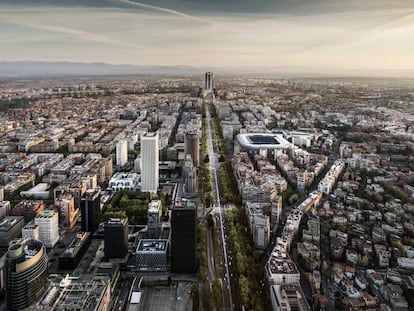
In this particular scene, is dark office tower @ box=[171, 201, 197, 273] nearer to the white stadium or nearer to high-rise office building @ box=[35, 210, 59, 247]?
high-rise office building @ box=[35, 210, 59, 247]

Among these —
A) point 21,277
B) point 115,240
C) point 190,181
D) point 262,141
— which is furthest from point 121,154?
point 21,277

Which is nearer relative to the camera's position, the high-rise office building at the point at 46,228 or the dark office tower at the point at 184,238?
the dark office tower at the point at 184,238

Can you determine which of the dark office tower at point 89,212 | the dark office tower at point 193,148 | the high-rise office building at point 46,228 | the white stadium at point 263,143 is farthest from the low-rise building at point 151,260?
the white stadium at point 263,143

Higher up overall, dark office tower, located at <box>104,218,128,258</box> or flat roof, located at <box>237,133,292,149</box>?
flat roof, located at <box>237,133,292,149</box>

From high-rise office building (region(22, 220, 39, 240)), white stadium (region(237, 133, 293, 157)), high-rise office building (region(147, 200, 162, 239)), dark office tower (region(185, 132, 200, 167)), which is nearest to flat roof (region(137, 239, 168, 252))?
high-rise office building (region(147, 200, 162, 239))

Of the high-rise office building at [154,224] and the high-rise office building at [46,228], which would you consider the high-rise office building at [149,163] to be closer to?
the high-rise office building at [154,224]

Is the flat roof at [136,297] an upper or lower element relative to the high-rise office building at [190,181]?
lower

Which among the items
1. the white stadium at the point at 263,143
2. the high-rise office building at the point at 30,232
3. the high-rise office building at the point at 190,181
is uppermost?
the white stadium at the point at 263,143

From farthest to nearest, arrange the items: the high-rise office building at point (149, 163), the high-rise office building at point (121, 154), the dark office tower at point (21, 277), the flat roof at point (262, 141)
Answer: the flat roof at point (262, 141), the high-rise office building at point (121, 154), the high-rise office building at point (149, 163), the dark office tower at point (21, 277)
